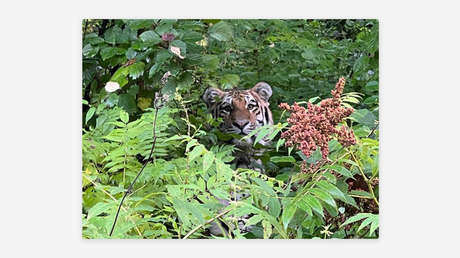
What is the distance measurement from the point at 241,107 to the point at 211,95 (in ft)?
0.44

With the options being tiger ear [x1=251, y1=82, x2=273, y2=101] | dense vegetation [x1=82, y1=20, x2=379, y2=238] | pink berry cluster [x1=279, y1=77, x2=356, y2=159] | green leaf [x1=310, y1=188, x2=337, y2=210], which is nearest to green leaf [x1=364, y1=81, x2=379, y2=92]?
dense vegetation [x1=82, y1=20, x2=379, y2=238]

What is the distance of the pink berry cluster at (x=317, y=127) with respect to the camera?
231cm

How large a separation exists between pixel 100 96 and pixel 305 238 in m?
1.03

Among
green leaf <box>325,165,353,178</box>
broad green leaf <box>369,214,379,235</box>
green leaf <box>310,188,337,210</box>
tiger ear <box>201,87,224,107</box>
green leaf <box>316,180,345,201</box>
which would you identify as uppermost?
tiger ear <box>201,87,224,107</box>

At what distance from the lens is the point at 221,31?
258 centimetres

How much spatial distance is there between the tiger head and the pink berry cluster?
0.40 ft

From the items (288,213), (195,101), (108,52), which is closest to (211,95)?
(195,101)

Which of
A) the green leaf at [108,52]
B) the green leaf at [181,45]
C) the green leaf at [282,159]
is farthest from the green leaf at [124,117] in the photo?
the green leaf at [282,159]

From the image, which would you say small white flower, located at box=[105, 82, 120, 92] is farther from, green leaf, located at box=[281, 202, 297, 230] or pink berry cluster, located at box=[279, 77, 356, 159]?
green leaf, located at box=[281, 202, 297, 230]

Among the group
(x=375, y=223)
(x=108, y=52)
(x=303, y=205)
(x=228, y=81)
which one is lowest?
(x=375, y=223)

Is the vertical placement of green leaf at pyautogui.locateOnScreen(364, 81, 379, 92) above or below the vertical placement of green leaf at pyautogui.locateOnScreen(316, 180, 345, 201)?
above

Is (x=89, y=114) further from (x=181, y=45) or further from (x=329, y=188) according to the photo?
(x=329, y=188)

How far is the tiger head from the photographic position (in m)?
2.58
